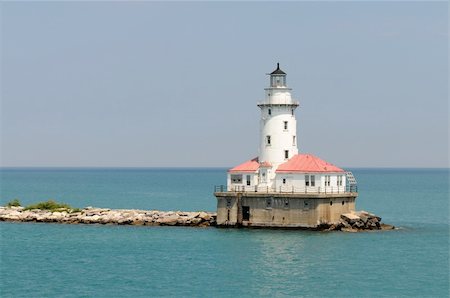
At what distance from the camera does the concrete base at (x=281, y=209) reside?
65.2 meters

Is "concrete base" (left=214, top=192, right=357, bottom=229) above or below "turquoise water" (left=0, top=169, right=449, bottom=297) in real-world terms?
above

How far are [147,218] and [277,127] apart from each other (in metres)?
11.7

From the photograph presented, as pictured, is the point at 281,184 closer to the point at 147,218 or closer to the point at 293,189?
the point at 293,189

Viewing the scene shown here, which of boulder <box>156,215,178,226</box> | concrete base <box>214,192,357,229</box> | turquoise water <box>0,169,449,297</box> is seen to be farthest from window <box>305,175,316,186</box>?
boulder <box>156,215,178,226</box>

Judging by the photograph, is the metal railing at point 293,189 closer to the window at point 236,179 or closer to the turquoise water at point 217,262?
the window at point 236,179

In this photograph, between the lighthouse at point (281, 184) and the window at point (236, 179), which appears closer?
the lighthouse at point (281, 184)

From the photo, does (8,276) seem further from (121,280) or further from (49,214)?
(49,214)

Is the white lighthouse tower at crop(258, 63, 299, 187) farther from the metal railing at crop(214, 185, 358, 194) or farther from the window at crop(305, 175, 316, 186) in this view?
the window at crop(305, 175, 316, 186)

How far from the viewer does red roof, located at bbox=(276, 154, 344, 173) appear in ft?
220

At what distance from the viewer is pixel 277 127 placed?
228 ft

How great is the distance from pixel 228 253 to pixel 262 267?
492 centimetres

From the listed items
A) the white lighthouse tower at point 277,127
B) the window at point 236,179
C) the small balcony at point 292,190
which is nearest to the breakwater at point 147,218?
the small balcony at point 292,190

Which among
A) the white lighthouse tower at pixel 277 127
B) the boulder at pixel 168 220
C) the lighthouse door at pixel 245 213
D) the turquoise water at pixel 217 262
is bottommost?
the turquoise water at pixel 217 262

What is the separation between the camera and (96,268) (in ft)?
174
